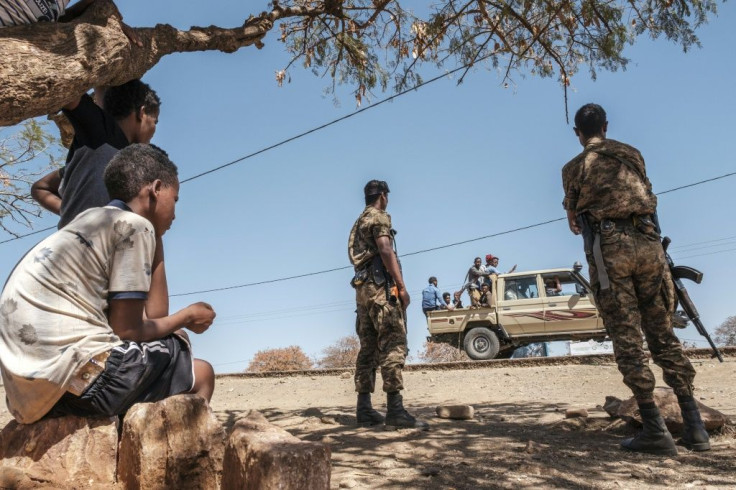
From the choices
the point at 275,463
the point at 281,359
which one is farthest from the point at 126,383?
the point at 281,359

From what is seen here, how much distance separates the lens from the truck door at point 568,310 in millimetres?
13203

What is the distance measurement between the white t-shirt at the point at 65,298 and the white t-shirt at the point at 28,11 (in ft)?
3.77

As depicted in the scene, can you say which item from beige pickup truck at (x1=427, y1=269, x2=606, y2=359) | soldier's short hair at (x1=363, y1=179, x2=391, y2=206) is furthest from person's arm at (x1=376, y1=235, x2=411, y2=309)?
beige pickup truck at (x1=427, y1=269, x2=606, y2=359)

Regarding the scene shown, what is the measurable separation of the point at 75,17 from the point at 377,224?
2.62m

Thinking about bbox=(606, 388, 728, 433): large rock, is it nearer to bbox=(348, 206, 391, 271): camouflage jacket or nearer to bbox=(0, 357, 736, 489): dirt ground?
bbox=(0, 357, 736, 489): dirt ground

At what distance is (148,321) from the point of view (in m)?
2.05

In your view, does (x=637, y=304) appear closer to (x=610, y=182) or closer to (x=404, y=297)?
(x=610, y=182)

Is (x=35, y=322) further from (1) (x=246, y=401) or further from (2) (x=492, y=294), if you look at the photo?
(2) (x=492, y=294)

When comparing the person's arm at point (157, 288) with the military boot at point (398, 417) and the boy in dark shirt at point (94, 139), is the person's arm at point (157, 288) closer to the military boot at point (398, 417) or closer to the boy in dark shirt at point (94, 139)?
the boy in dark shirt at point (94, 139)

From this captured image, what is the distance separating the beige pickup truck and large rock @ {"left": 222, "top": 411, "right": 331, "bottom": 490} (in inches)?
483

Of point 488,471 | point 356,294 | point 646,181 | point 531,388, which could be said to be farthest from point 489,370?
point 488,471

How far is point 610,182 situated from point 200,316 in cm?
272

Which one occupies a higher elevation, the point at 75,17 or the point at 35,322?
the point at 75,17

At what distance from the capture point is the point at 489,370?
9602mm
